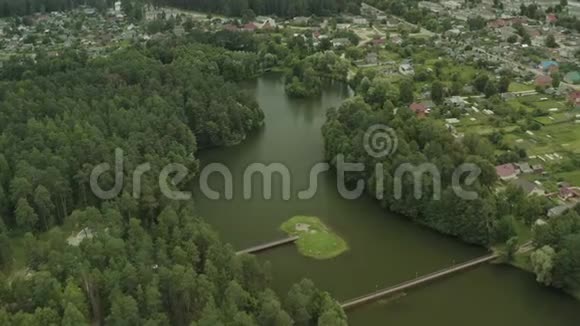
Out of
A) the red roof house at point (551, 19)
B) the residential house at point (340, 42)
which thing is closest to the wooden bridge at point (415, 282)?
the residential house at point (340, 42)

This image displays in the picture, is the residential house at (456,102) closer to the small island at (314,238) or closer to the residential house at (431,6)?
the small island at (314,238)

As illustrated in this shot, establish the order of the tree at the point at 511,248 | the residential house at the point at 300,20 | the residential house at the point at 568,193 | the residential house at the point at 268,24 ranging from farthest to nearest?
1. the residential house at the point at 300,20
2. the residential house at the point at 268,24
3. the residential house at the point at 568,193
4. the tree at the point at 511,248

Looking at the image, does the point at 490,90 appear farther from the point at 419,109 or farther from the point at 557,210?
the point at 557,210

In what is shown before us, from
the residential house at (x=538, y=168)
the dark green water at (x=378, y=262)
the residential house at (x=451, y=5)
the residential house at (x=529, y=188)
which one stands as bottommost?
the dark green water at (x=378, y=262)

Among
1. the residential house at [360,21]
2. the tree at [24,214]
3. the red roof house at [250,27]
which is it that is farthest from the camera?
the residential house at [360,21]

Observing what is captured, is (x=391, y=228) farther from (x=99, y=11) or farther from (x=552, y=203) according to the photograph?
(x=99, y=11)

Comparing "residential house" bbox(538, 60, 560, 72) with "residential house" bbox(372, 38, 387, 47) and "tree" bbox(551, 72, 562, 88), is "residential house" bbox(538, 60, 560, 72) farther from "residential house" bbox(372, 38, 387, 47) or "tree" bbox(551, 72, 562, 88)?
"residential house" bbox(372, 38, 387, 47)

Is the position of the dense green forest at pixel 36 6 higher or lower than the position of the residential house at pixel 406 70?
higher
